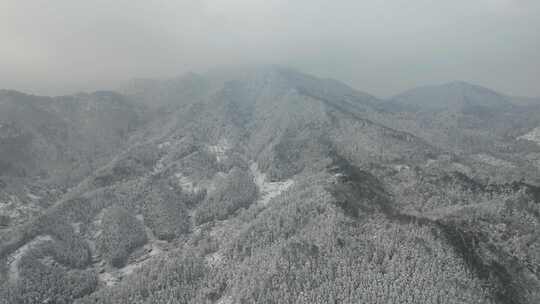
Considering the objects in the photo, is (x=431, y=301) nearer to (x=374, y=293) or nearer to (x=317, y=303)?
(x=374, y=293)

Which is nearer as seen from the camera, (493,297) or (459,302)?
(459,302)

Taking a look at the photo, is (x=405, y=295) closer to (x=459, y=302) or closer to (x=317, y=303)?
(x=459, y=302)

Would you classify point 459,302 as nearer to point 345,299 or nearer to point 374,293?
point 374,293

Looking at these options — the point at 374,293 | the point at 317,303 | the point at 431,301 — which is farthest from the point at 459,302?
the point at 317,303

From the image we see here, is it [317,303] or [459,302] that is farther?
[317,303]

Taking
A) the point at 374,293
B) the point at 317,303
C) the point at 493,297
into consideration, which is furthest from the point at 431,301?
the point at 317,303

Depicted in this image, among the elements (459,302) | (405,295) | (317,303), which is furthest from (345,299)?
(459,302)
